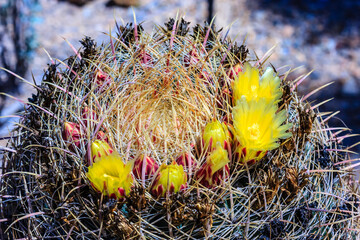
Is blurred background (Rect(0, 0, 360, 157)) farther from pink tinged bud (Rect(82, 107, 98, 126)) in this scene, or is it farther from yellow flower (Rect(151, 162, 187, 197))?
yellow flower (Rect(151, 162, 187, 197))

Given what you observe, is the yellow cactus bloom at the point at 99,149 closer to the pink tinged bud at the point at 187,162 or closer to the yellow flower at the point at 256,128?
the pink tinged bud at the point at 187,162

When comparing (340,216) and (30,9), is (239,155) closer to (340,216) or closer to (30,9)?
(340,216)

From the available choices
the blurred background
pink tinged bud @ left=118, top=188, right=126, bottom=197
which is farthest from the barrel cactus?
the blurred background

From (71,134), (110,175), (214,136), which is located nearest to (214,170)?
(214,136)

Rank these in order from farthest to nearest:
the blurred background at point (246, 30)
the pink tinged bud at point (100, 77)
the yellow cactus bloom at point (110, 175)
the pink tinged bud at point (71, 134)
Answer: the blurred background at point (246, 30) < the pink tinged bud at point (100, 77) < the pink tinged bud at point (71, 134) < the yellow cactus bloom at point (110, 175)

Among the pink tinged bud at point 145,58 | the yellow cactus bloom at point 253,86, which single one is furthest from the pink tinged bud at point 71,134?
the yellow cactus bloom at point 253,86

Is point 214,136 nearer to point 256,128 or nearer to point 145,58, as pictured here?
point 256,128

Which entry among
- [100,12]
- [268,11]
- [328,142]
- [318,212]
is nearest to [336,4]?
[268,11]
